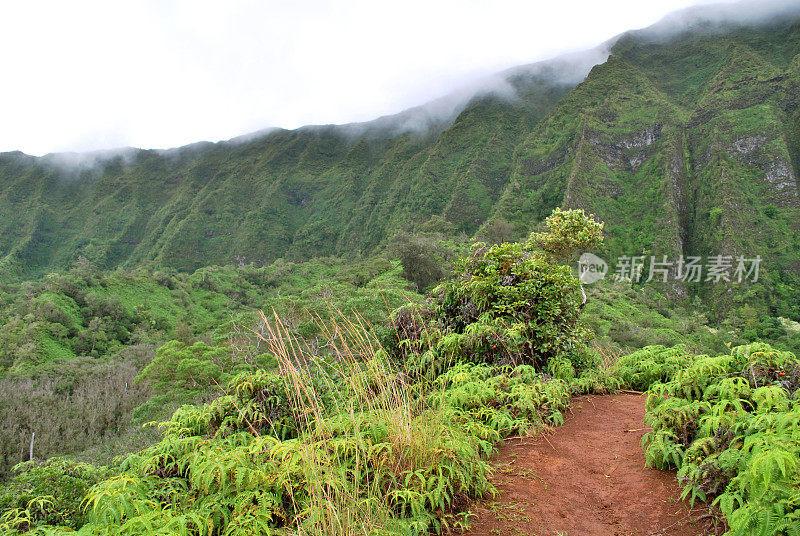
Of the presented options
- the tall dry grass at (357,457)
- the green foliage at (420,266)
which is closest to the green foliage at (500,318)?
the tall dry grass at (357,457)

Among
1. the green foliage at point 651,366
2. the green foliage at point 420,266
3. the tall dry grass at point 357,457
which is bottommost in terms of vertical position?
the green foliage at point 420,266

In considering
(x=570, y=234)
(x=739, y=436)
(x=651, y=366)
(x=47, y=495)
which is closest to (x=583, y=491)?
(x=739, y=436)

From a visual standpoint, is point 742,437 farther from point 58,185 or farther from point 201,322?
point 58,185

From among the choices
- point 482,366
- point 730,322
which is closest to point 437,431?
point 482,366

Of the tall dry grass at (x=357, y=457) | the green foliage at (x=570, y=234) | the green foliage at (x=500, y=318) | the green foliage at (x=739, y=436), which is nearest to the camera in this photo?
the green foliage at (x=739, y=436)

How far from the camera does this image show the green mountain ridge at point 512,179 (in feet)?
196

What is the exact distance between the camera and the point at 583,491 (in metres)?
2.71

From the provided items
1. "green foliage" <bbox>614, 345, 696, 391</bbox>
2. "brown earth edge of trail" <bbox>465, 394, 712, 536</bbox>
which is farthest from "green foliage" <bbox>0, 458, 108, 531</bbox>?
"green foliage" <bbox>614, 345, 696, 391</bbox>

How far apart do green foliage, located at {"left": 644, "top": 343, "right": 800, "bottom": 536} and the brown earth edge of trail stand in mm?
160

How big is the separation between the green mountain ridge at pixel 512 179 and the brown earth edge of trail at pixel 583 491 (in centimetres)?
5101

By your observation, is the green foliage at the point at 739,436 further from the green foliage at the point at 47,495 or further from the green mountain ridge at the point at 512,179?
the green mountain ridge at the point at 512,179

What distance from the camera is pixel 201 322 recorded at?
3481 centimetres

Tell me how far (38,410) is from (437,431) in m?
19.0

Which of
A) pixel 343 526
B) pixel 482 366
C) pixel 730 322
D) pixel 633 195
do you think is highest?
pixel 343 526
